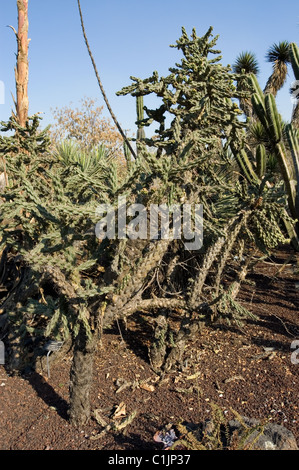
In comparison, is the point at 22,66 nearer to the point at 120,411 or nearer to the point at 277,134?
the point at 277,134

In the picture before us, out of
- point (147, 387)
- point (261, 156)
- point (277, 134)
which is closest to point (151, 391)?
point (147, 387)

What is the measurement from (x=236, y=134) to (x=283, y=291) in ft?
10.1

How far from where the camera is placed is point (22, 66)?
4.65m

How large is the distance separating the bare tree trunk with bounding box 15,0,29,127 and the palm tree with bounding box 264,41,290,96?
13880 mm

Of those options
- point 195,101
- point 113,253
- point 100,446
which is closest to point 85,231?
point 113,253

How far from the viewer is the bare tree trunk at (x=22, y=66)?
4562 millimetres

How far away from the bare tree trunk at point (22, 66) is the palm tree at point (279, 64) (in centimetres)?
1388

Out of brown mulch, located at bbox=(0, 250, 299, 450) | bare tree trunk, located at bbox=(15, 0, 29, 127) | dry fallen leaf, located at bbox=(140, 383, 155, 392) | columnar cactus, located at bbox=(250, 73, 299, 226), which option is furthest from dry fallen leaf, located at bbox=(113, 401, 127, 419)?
columnar cactus, located at bbox=(250, 73, 299, 226)

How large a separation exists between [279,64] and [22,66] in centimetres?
1486

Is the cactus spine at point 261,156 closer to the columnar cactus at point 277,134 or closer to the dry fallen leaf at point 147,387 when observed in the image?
the columnar cactus at point 277,134

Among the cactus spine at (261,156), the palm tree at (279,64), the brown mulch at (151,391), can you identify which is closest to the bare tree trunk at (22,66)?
the brown mulch at (151,391)

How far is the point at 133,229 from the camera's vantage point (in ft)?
8.29

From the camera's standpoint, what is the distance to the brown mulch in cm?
289
